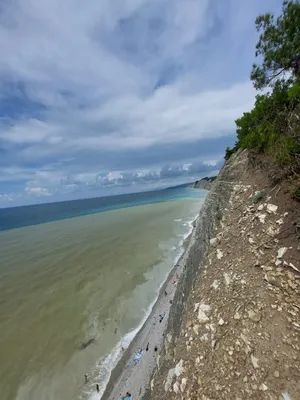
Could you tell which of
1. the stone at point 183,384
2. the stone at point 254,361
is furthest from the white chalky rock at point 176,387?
the stone at point 254,361

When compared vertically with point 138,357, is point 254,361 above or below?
above

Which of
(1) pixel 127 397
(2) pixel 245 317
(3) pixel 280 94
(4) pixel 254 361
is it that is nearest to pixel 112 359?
(1) pixel 127 397

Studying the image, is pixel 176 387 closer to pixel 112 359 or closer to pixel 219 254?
pixel 219 254

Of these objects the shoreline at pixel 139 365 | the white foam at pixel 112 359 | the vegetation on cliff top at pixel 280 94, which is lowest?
the white foam at pixel 112 359

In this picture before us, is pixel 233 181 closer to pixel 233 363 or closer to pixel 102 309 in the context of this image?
pixel 233 363

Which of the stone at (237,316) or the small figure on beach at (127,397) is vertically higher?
the stone at (237,316)

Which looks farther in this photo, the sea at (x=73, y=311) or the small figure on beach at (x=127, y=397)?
the sea at (x=73, y=311)

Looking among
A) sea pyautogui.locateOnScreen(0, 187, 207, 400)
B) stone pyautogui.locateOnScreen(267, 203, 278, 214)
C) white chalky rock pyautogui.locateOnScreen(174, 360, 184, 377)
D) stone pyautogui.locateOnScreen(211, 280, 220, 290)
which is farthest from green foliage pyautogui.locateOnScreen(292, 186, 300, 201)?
sea pyautogui.locateOnScreen(0, 187, 207, 400)

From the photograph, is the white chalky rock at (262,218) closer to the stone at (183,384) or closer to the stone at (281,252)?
the stone at (281,252)
